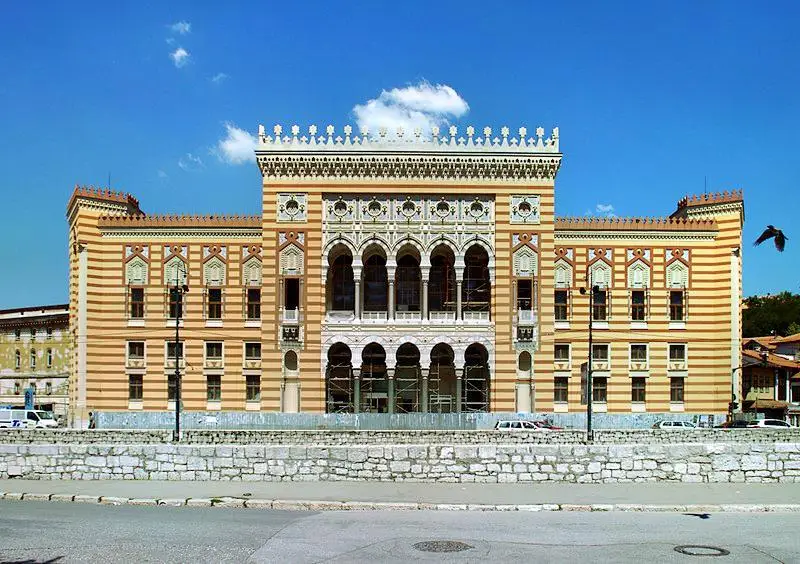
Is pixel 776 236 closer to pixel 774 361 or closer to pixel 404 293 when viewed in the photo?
pixel 404 293

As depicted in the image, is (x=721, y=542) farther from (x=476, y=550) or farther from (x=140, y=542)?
(x=140, y=542)

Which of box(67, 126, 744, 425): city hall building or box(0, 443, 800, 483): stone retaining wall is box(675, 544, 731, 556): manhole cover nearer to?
box(0, 443, 800, 483): stone retaining wall

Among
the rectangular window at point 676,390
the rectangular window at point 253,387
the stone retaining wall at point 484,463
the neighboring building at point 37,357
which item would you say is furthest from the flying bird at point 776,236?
the neighboring building at point 37,357

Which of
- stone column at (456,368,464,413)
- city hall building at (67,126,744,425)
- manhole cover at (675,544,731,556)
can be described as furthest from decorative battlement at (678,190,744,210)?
manhole cover at (675,544,731,556)

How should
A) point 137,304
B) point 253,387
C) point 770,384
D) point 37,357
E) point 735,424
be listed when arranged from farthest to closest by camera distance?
point 37,357
point 770,384
point 137,304
point 253,387
point 735,424

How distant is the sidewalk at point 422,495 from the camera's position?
20.7 metres

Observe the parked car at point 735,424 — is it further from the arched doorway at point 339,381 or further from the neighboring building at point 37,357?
the neighboring building at point 37,357

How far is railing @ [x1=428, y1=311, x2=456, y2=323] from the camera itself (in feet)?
154

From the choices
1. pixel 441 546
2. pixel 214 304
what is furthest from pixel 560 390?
pixel 441 546

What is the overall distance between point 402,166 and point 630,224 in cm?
1379

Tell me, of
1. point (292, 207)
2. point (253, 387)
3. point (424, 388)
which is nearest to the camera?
Result: point (424, 388)

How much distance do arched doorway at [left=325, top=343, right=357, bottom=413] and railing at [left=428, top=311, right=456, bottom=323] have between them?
16.6 feet

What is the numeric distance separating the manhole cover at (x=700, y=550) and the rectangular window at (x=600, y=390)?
32389 millimetres

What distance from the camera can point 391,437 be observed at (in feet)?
113
